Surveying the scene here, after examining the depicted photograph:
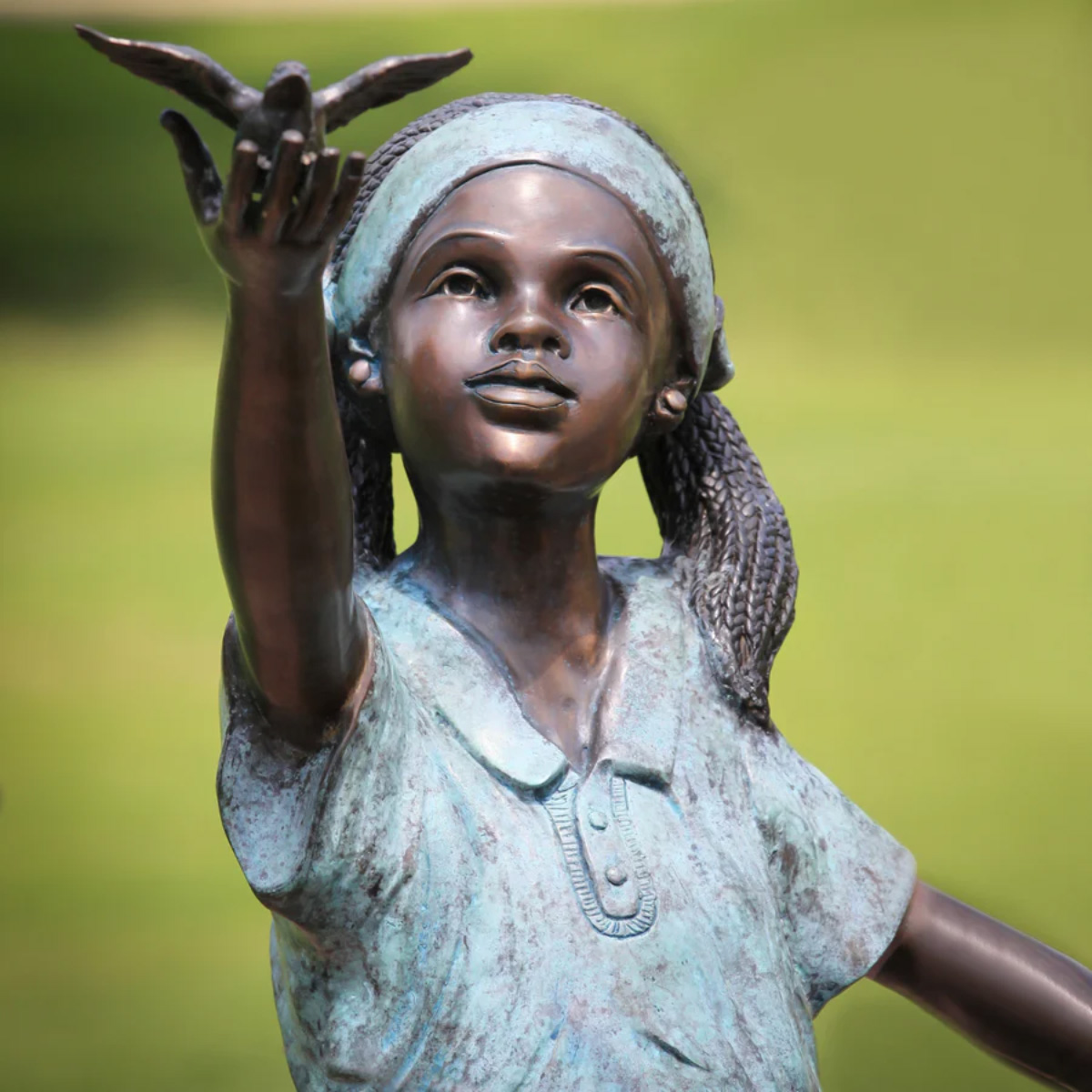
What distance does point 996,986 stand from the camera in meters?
1.95

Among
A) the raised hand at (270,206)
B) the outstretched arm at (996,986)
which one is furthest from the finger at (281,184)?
the outstretched arm at (996,986)

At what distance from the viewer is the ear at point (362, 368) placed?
184 centimetres

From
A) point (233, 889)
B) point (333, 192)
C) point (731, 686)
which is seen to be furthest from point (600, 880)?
point (233, 889)

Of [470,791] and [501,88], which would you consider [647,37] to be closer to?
[501,88]

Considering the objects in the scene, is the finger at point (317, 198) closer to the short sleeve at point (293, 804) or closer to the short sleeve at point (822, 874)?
the short sleeve at point (293, 804)

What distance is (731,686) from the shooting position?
1.88 meters

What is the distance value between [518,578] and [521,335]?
0.66ft

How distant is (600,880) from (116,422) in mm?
1563

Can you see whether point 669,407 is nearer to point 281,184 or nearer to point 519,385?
point 519,385

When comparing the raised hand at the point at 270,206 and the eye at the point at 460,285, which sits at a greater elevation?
the raised hand at the point at 270,206

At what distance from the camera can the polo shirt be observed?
1.65 meters

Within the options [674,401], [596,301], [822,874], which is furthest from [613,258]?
[822,874]

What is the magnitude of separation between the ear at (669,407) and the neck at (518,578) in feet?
0.28

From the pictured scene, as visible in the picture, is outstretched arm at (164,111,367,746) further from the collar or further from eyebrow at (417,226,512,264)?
eyebrow at (417,226,512,264)
